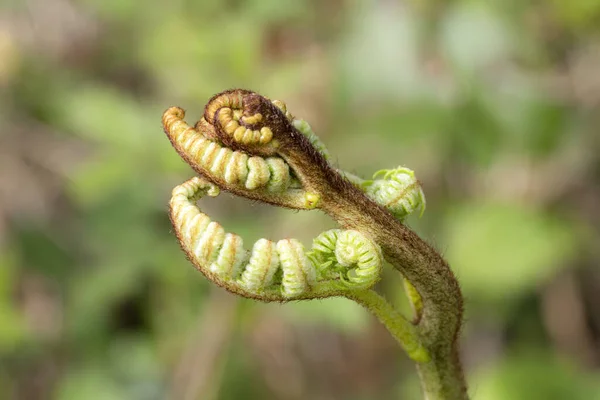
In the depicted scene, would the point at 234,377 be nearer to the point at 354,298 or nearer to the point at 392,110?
the point at 392,110

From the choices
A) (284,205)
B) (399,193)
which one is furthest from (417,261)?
(284,205)

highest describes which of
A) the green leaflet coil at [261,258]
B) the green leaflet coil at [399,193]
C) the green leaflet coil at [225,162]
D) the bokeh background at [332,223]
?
the bokeh background at [332,223]

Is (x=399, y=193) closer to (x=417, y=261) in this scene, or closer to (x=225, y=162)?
(x=417, y=261)

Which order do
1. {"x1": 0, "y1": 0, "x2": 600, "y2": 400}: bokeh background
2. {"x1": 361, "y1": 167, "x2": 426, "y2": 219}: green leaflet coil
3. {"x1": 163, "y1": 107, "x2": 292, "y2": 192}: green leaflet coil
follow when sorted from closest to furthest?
{"x1": 163, "y1": 107, "x2": 292, "y2": 192}: green leaflet coil < {"x1": 361, "y1": 167, "x2": 426, "y2": 219}: green leaflet coil < {"x1": 0, "y1": 0, "x2": 600, "y2": 400}: bokeh background

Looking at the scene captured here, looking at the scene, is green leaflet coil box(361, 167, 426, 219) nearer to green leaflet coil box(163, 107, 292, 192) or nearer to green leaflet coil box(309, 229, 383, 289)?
green leaflet coil box(309, 229, 383, 289)

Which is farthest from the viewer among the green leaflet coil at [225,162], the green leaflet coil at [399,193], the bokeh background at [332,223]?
the bokeh background at [332,223]

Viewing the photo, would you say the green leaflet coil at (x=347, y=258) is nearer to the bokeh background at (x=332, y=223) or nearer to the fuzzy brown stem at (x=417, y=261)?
the fuzzy brown stem at (x=417, y=261)

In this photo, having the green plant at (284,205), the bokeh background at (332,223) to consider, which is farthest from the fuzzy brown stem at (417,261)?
the bokeh background at (332,223)

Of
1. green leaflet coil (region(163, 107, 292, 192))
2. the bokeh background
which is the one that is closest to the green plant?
green leaflet coil (region(163, 107, 292, 192))
